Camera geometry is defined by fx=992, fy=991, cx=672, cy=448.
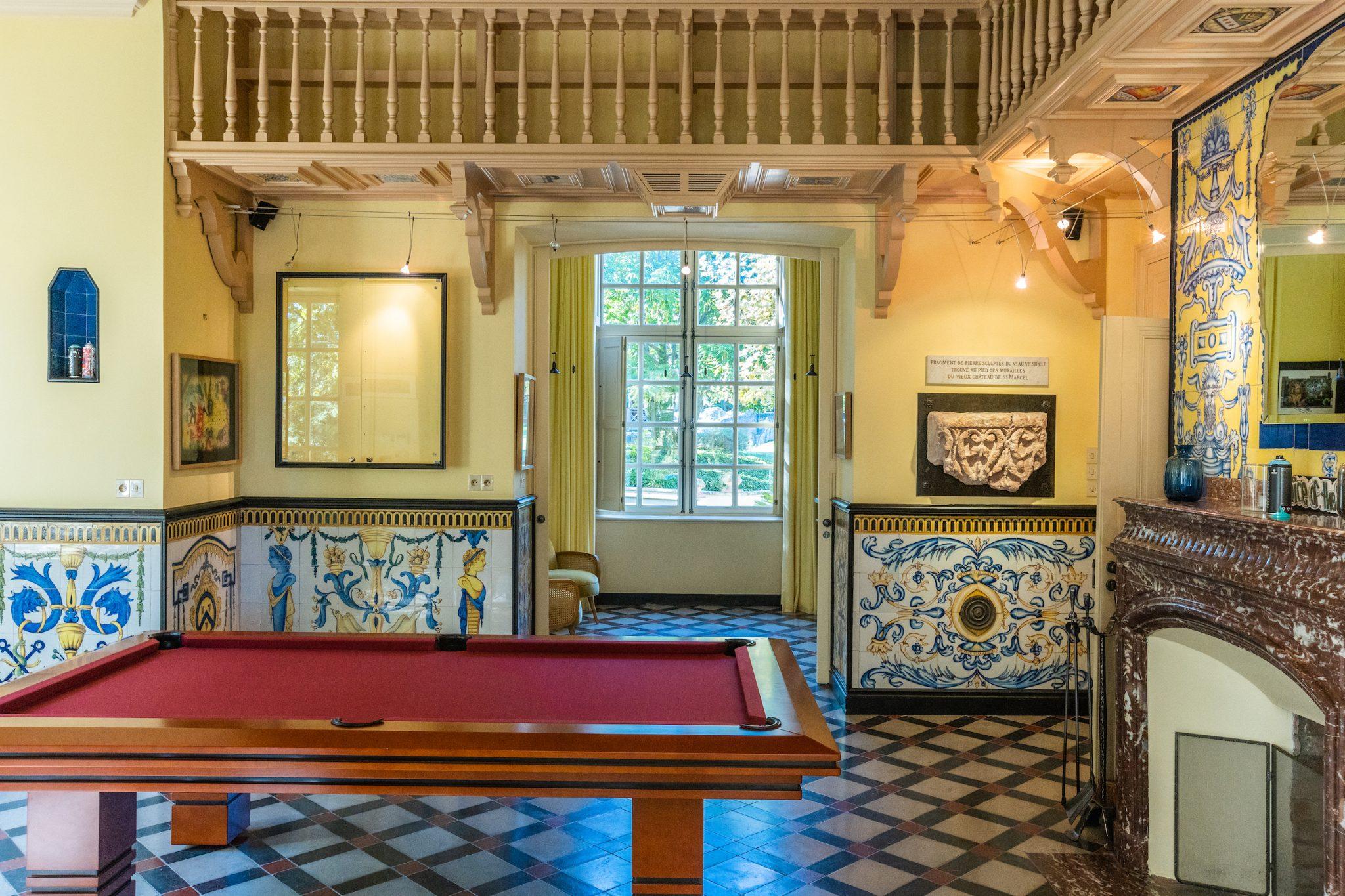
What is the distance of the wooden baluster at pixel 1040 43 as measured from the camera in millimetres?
4316

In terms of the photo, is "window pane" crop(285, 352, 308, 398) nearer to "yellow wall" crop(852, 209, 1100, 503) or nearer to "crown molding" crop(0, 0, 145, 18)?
"crown molding" crop(0, 0, 145, 18)

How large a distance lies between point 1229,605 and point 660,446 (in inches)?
277

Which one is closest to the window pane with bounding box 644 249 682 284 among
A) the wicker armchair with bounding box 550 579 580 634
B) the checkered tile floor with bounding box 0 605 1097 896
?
the wicker armchair with bounding box 550 579 580 634

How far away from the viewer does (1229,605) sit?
3.35 metres

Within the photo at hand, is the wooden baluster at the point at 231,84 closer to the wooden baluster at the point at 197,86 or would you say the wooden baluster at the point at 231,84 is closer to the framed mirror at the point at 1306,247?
the wooden baluster at the point at 197,86

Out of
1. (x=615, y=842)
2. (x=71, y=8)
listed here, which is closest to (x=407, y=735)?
(x=615, y=842)

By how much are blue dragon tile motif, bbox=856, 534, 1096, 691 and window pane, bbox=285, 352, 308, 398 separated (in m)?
3.58

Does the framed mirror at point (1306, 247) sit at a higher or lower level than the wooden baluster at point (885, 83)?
lower

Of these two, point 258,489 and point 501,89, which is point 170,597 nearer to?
point 258,489

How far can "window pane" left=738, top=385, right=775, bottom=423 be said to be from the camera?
998 centimetres

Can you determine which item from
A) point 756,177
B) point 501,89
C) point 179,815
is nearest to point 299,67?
point 501,89

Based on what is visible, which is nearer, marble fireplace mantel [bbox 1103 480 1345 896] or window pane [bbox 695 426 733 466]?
marble fireplace mantel [bbox 1103 480 1345 896]

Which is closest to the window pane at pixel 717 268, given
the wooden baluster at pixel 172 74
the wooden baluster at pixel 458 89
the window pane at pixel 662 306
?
the window pane at pixel 662 306

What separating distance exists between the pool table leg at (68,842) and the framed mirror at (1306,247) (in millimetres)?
4103
